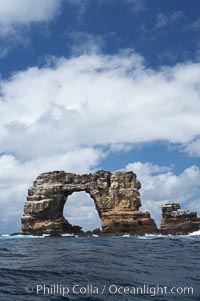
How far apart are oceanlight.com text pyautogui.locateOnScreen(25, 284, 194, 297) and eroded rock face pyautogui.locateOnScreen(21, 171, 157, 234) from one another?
200ft

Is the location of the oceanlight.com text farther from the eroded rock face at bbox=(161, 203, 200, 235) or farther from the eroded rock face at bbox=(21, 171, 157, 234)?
the eroded rock face at bbox=(21, 171, 157, 234)

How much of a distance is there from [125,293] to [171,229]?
62.2m

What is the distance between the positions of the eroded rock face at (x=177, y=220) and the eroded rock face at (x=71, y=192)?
354cm

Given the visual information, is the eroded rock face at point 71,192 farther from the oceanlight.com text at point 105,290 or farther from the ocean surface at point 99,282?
the oceanlight.com text at point 105,290

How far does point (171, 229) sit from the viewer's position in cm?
7325

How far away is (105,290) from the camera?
13.8 metres

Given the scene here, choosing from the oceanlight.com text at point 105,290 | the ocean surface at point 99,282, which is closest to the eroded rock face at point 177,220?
the ocean surface at point 99,282

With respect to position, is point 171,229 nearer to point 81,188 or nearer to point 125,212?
point 125,212

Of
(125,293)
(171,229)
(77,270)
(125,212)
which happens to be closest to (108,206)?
(125,212)

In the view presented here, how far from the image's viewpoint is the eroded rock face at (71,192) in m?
77.8

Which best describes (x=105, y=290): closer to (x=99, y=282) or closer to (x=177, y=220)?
(x=99, y=282)

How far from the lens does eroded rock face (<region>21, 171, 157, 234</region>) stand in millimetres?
77750

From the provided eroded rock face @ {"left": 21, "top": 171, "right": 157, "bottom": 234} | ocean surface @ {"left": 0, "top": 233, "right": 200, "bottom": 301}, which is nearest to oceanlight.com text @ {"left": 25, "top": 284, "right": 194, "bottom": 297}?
ocean surface @ {"left": 0, "top": 233, "right": 200, "bottom": 301}

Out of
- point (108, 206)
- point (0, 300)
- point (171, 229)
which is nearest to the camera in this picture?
point (0, 300)
